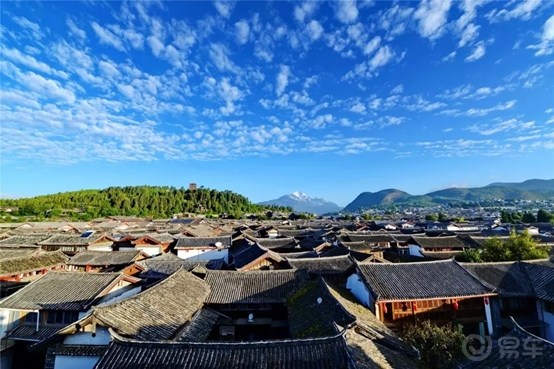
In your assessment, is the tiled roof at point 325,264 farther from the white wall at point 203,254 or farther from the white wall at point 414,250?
the white wall at point 414,250

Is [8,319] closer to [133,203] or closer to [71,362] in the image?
[71,362]

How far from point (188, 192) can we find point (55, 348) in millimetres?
151269

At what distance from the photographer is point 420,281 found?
75.5ft

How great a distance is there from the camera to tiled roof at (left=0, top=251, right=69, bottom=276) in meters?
29.4

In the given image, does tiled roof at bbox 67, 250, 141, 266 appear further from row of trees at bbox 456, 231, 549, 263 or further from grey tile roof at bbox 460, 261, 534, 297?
row of trees at bbox 456, 231, 549, 263

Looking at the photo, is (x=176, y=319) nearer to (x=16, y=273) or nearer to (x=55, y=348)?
(x=55, y=348)

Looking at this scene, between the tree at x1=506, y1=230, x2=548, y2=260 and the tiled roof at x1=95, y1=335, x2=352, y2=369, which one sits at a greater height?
the tree at x1=506, y1=230, x2=548, y2=260

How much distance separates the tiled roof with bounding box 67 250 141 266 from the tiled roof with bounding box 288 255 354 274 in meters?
19.2

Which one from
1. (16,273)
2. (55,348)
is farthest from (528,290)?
(16,273)

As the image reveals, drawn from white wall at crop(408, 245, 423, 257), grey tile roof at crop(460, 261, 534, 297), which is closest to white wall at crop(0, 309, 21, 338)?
grey tile roof at crop(460, 261, 534, 297)

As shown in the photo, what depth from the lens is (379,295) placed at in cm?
2086

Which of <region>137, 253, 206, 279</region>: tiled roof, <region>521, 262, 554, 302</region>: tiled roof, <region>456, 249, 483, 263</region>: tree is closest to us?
<region>521, 262, 554, 302</region>: tiled roof

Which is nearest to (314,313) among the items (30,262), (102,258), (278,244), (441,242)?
(30,262)

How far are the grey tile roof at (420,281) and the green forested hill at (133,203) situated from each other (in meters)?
112
